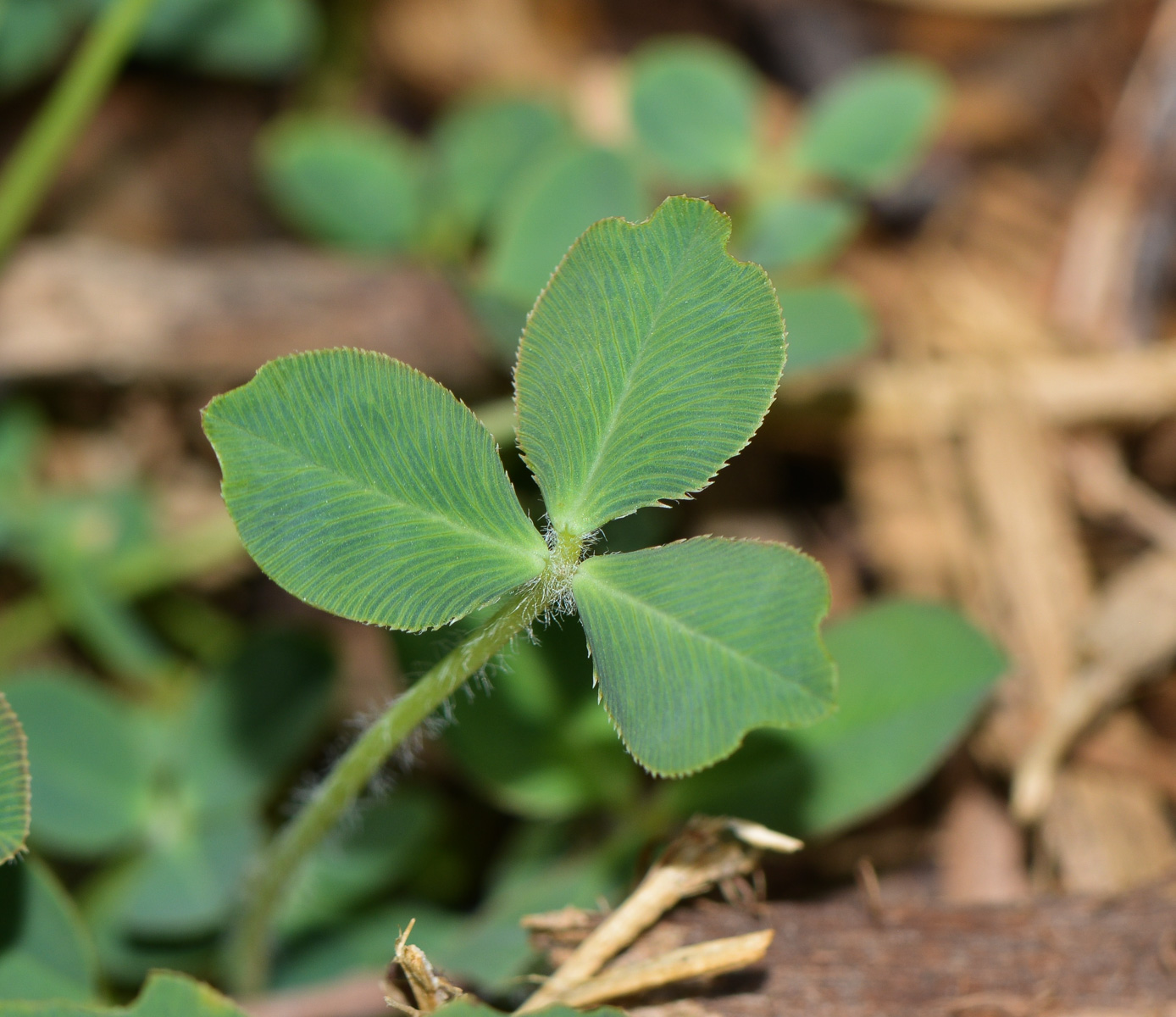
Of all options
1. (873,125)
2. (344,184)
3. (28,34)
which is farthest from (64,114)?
(873,125)

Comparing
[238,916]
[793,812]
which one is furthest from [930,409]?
[238,916]

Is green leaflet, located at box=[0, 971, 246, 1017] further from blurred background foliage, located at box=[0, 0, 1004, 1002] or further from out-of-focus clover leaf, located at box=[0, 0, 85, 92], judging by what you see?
out-of-focus clover leaf, located at box=[0, 0, 85, 92]

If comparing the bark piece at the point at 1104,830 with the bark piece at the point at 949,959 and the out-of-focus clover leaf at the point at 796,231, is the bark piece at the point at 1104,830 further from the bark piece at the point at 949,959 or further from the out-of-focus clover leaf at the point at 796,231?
the out-of-focus clover leaf at the point at 796,231

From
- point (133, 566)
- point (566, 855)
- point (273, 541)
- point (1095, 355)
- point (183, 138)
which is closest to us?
point (273, 541)

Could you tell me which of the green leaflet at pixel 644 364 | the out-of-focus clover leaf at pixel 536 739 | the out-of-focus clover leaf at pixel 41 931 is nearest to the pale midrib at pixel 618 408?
the green leaflet at pixel 644 364

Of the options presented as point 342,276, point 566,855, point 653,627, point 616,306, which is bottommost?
point 566,855

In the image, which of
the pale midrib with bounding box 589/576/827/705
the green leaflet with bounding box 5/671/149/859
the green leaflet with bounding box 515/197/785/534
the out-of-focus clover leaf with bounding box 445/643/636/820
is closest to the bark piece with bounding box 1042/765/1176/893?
the out-of-focus clover leaf with bounding box 445/643/636/820

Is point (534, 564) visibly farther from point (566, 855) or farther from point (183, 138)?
point (183, 138)
